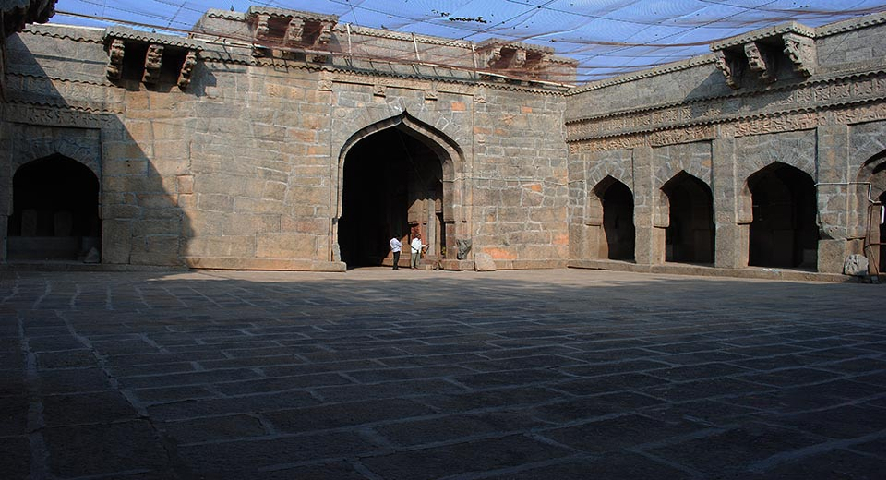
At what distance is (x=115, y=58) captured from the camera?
11.3 meters

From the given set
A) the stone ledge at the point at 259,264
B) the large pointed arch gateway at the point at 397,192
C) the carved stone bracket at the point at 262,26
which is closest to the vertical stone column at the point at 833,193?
the large pointed arch gateway at the point at 397,192

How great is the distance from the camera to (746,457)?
7.27 ft

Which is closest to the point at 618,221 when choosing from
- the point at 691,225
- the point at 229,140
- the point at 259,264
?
the point at 691,225

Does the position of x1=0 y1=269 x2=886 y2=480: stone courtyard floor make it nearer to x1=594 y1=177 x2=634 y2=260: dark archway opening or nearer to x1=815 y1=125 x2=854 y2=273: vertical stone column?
x1=815 y1=125 x2=854 y2=273: vertical stone column

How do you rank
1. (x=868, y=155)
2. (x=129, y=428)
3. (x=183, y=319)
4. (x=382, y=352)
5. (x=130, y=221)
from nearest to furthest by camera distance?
1. (x=129, y=428)
2. (x=382, y=352)
3. (x=183, y=319)
4. (x=868, y=155)
5. (x=130, y=221)

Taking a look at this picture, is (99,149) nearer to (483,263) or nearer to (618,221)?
(483,263)

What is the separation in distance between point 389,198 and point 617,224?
5869 mm

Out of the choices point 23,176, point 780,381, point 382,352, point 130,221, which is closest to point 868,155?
point 780,381

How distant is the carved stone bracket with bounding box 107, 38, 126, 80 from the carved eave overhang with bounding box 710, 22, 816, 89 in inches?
392

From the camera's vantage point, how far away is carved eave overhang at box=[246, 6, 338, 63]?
39.7 feet

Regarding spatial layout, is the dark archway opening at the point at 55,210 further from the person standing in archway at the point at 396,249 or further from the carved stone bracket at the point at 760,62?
the carved stone bracket at the point at 760,62

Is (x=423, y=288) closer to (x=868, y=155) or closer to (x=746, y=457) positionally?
(x=746, y=457)

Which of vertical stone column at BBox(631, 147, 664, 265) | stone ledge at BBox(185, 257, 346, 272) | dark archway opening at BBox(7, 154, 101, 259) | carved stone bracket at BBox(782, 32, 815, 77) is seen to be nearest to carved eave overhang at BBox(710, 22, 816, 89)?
carved stone bracket at BBox(782, 32, 815, 77)

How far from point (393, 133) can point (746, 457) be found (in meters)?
15.3
